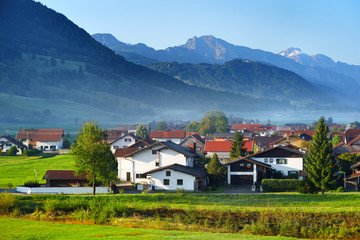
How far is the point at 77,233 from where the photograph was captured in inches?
925

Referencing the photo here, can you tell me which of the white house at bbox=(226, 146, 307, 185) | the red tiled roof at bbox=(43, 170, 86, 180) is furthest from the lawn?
the white house at bbox=(226, 146, 307, 185)

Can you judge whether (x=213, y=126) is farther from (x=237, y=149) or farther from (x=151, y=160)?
(x=151, y=160)

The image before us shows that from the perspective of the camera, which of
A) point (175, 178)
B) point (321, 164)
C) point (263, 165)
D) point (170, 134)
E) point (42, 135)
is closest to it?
point (321, 164)

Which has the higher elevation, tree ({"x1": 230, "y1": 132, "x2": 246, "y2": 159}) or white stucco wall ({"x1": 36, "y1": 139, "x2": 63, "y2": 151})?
white stucco wall ({"x1": 36, "y1": 139, "x2": 63, "y2": 151})

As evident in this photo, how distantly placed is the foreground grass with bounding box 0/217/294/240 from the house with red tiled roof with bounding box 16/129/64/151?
97.0 meters

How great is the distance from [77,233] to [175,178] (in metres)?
30.9

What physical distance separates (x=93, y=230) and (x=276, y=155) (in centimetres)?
A: 4022

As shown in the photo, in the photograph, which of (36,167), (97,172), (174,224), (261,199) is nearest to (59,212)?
(174,224)

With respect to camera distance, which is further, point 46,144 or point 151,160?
point 46,144

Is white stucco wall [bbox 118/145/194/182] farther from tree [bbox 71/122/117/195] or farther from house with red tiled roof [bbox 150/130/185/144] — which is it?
house with red tiled roof [bbox 150/130/185/144]

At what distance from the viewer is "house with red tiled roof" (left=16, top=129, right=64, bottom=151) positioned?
122 m

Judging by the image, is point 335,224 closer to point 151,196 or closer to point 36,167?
point 151,196

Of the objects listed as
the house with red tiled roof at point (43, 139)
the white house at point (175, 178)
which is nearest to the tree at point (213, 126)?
the house with red tiled roof at point (43, 139)

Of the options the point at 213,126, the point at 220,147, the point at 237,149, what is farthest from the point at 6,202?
the point at 213,126
